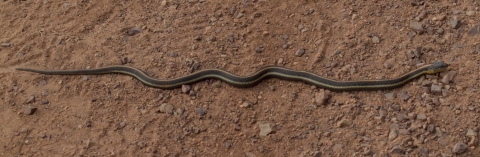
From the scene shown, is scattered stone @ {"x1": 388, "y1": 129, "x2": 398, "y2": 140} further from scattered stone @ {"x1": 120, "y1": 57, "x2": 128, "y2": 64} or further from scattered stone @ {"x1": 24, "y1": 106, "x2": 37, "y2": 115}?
scattered stone @ {"x1": 24, "y1": 106, "x2": 37, "y2": 115}

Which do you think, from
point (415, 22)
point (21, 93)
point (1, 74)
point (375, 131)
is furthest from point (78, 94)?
point (415, 22)

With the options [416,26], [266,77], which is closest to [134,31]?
[266,77]

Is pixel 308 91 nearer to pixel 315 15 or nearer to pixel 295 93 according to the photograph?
pixel 295 93

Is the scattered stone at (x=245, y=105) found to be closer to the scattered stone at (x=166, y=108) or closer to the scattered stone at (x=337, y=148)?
the scattered stone at (x=166, y=108)

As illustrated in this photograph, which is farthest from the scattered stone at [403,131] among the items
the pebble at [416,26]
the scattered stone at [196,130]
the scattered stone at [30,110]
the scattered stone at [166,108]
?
the scattered stone at [30,110]

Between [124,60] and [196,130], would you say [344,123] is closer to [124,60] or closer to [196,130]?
[196,130]
